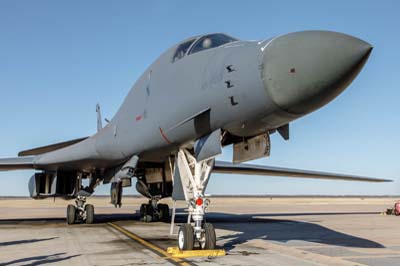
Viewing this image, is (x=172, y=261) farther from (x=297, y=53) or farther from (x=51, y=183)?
(x=51, y=183)

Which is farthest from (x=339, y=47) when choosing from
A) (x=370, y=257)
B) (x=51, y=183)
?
(x=51, y=183)

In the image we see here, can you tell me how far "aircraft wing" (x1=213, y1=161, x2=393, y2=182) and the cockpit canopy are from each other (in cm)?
1215

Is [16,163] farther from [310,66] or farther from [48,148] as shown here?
[310,66]

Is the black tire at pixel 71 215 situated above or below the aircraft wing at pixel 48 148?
below

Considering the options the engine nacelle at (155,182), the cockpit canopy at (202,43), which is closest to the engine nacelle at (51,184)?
the engine nacelle at (155,182)

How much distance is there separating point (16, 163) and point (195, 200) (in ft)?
35.3

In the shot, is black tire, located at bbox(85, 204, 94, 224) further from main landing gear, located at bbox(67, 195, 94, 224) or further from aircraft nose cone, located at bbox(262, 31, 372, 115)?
aircraft nose cone, located at bbox(262, 31, 372, 115)

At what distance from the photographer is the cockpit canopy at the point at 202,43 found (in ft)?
30.1

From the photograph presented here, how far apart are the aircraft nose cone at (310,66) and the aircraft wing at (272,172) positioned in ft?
48.4

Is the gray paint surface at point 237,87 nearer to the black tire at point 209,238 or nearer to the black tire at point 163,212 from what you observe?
Answer: the black tire at point 209,238

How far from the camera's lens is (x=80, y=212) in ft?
59.4

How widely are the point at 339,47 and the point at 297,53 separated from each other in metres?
0.59

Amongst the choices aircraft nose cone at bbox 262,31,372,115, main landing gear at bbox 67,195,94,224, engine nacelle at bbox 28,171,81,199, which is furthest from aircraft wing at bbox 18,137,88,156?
aircraft nose cone at bbox 262,31,372,115

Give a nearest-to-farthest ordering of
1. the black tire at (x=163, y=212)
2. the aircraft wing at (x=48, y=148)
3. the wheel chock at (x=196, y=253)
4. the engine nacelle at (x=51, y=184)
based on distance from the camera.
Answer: the wheel chock at (x=196, y=253), the engine nacelle at (x=51, y=184), the aircraft wing at (x=48, y=148), the black tire at (x=163, y=212)
